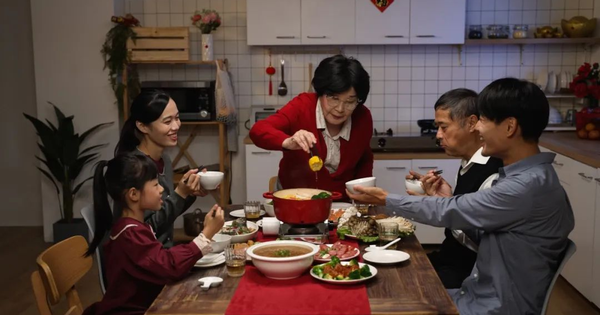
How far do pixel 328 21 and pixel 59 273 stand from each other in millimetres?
3369

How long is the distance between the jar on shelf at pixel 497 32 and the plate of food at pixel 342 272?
12.0 feet

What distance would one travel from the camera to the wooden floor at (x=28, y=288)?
12.3 feet

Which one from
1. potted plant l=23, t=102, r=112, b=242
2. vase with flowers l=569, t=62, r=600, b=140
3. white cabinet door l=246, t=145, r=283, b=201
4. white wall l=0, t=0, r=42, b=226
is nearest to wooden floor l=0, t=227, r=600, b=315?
potted plant l=23, t=102, r=112, b=242

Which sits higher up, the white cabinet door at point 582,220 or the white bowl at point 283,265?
the white bowl at point 283,265

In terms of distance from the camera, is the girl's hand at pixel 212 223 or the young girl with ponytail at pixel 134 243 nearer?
the young girl with ponytail at pixel 134 243

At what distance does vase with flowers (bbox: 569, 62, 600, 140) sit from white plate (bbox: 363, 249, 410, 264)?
9.22ft

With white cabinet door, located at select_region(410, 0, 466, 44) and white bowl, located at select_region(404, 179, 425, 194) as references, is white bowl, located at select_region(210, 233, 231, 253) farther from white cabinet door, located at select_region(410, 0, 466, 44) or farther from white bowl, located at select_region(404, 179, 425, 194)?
white cabinet door, located at select_region(410, 0, 466, 44)

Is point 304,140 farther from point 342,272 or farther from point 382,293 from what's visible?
point 382,293

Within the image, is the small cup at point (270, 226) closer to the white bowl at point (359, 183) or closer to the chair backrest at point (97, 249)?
the white bowl at point (359, 183)

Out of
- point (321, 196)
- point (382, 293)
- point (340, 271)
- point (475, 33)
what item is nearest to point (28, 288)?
point (321, 196)

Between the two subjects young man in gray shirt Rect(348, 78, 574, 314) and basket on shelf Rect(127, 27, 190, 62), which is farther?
basket on shelf Rect(127, 27, 190, 62)

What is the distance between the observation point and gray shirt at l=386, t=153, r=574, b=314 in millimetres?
1948

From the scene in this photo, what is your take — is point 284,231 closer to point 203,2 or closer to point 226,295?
point 226,295

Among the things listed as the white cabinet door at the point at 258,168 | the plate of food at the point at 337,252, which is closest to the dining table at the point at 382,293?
the plate of food at the point at 337,252
